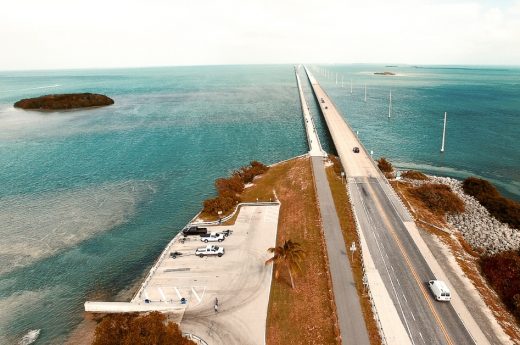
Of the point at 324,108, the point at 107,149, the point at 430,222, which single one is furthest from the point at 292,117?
the point at 430,222

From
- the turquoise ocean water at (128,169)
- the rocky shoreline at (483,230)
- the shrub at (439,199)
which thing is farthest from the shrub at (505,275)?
the turquoise ocean water at (128,169)

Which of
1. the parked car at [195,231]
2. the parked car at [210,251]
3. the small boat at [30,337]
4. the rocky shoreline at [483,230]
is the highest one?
the rocky shoreline at [483,230]

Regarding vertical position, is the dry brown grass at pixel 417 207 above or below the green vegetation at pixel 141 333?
above

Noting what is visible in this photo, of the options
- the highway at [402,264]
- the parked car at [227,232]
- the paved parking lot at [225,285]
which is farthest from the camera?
the parked car at [227,232]

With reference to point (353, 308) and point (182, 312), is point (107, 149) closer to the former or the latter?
point (182, 312)

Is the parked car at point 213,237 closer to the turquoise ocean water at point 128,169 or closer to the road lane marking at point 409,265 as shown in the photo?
the turquoise ocean water at point 128,169

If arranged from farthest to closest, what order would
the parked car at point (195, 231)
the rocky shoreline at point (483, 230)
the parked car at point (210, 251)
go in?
the parked car at point (195, 231) → the rocky shoreline at point (483, 230) → the parked car at point (210, 251)

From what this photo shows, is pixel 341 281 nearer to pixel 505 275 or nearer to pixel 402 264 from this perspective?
pixel 402 264
